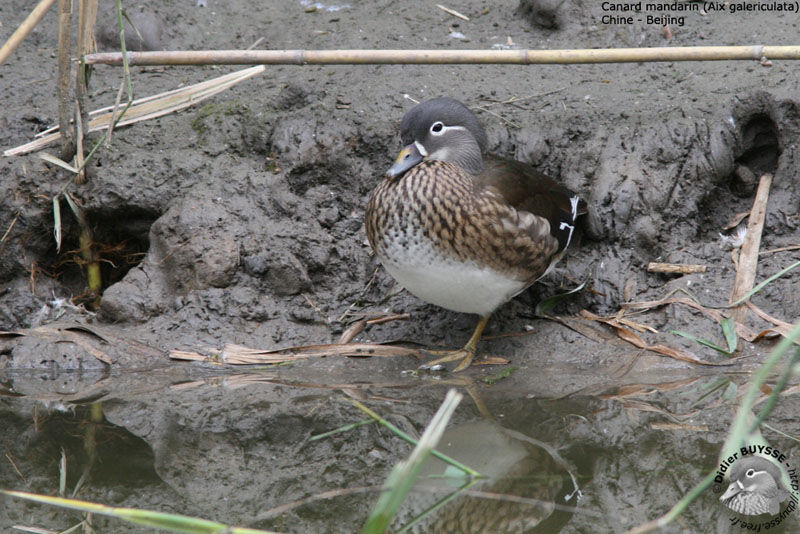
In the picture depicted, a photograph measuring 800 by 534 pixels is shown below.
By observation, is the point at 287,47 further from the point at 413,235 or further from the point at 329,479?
the point at 329,479

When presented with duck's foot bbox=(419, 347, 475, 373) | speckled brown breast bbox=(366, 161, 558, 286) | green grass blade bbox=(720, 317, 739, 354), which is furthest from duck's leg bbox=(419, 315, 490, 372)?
green grass blade bbox=(720, 317, 739, 354)

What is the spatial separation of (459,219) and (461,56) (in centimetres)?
119

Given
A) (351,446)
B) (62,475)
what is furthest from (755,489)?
(62,475)

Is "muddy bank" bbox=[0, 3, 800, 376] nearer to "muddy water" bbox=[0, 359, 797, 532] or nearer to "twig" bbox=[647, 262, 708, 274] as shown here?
"twig" bbox=[647, 262, 708, 274]

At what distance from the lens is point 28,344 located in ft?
13.5

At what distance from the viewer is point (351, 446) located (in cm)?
311

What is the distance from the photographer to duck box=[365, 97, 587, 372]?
3605mm

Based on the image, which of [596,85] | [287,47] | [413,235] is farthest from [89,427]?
[596,85]

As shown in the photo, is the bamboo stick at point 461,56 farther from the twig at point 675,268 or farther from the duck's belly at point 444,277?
the duck's belly at point 444,277

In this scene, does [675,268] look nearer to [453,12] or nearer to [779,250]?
[779,250]

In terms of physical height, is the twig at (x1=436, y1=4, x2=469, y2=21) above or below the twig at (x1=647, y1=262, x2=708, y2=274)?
above

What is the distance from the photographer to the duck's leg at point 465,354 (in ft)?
13.2

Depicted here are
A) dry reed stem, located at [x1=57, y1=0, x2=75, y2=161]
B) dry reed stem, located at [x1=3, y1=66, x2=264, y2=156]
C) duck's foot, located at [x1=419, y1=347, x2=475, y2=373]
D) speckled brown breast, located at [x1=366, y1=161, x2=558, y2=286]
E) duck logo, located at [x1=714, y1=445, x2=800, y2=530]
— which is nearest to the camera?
duck logo, located at [x1=714, y1=445, x2=800, y2=530]

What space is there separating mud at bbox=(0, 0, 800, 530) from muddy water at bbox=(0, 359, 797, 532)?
0.19 m
